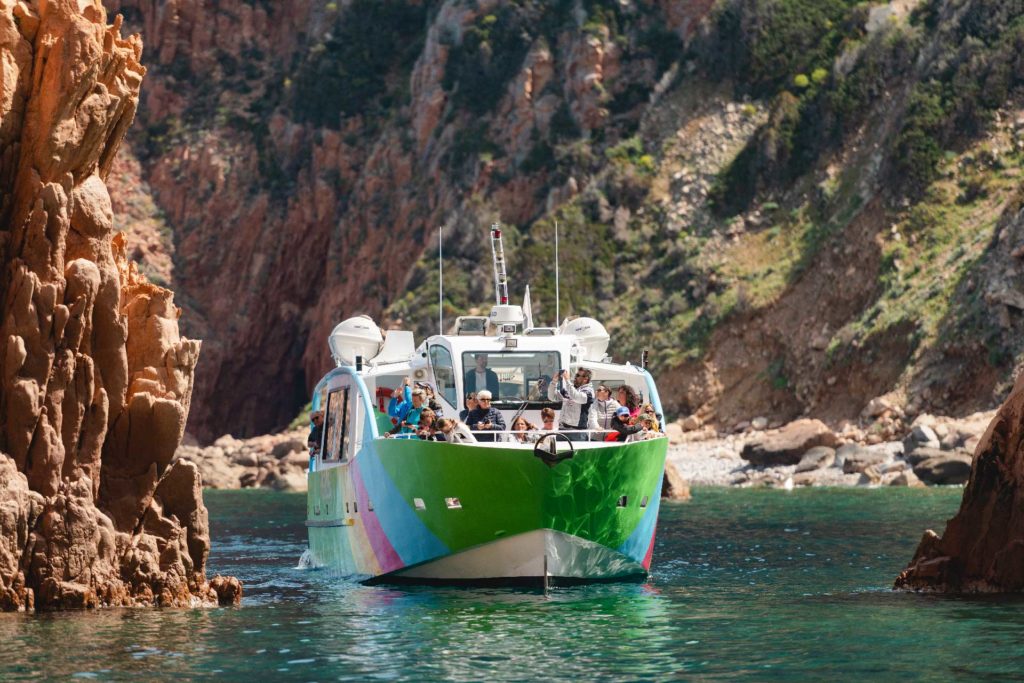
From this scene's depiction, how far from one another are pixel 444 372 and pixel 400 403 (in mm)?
1664

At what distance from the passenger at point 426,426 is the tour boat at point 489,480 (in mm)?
426

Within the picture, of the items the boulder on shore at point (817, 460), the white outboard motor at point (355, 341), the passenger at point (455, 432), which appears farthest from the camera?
the boulder on shore at point (817, 460)

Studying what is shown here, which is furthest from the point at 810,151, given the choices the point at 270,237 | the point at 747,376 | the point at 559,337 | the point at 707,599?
the point at 707,599

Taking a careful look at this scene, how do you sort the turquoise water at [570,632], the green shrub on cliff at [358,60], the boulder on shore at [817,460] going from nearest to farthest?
the turquoise water at [570,632]
the boulder on shore at [817,460]
the green shrub on cliff at [358,60]

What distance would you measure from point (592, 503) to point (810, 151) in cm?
6498

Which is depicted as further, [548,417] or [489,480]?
[548,417]

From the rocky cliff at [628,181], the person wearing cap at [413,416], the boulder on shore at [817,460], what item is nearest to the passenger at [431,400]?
the person wearing cap at [413,416]

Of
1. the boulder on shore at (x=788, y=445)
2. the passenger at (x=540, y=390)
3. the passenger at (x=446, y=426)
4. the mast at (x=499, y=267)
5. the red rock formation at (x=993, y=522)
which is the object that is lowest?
the red rock formation at (x=993, y=522)

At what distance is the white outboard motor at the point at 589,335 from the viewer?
108 feet

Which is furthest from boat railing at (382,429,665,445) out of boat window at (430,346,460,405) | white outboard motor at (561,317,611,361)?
white outboard motor at (561,317,611,361)

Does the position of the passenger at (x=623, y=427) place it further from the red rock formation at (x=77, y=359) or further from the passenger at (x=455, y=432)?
the red rock formation at (x=77, y=359)

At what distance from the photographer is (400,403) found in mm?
28875

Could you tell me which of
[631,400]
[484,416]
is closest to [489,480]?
[484,416]

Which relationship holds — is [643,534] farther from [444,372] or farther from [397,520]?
[444,372]
